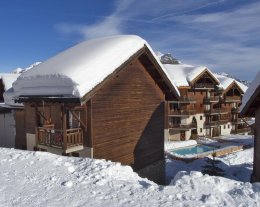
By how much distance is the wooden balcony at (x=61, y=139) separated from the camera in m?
13.1

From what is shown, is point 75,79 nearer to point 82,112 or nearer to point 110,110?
point 82,112

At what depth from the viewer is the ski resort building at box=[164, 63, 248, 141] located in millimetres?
43312

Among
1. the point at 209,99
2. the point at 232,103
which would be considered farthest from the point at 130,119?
the point at 232,103

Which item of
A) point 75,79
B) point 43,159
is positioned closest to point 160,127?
point 75,79

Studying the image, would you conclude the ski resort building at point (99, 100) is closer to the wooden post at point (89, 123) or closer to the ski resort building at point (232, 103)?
the wooden post at point (89, 123)

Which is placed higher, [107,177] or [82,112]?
[82,112]

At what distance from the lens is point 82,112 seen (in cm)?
1407

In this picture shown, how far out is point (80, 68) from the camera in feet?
43.8

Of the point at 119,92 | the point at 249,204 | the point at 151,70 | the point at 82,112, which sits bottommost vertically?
the point at 249,204

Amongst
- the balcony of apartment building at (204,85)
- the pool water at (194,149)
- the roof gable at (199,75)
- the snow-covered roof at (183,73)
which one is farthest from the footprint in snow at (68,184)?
the balcony of apartment building at (204,85)

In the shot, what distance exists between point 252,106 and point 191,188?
9180 mm

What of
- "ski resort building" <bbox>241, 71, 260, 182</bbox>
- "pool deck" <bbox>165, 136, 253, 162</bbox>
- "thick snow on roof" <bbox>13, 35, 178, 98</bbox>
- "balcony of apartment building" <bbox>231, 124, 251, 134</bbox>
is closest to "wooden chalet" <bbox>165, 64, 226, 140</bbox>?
"pool deck" <bbox>165, 136, 253, 162</bbox>

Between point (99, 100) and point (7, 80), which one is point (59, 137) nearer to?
point (99, 100)

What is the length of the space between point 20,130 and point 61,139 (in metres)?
8.71
